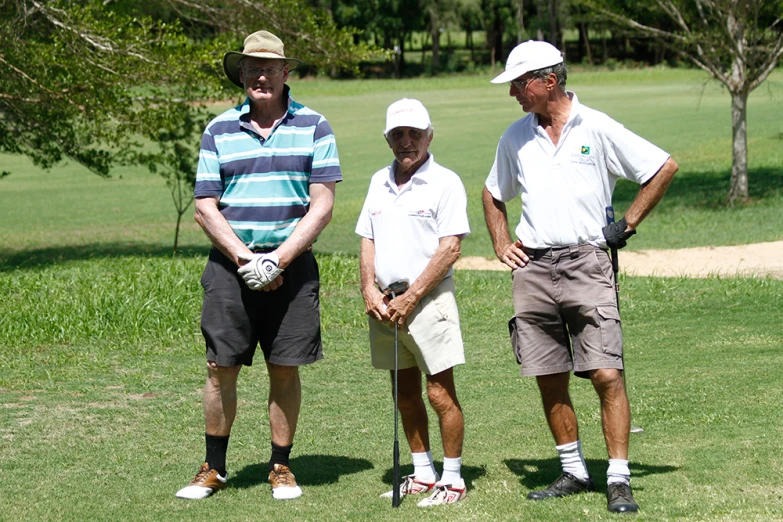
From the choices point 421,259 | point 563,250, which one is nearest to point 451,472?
point 421,259

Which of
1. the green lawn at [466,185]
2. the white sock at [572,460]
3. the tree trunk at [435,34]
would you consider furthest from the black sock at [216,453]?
the tree trunk at [435,34]

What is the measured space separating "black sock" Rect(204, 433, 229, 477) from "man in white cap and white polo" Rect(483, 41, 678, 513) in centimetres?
150

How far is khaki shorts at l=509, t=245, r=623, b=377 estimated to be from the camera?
4.90 metres

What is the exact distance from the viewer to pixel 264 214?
17.0 feet

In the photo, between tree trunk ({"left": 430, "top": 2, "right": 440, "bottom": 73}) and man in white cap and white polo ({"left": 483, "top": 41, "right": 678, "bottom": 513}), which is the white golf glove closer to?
man in white cap and white polo ({"left": 483, "top": 41, "right": 678, "bottom": 513})

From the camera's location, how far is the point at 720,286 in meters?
10.9

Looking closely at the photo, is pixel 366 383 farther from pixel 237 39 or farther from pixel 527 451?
pixel 237 39

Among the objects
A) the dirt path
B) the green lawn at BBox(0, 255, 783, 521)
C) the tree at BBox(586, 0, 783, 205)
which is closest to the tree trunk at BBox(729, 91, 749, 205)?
the tree at BBox(586, 0, 783, 205)

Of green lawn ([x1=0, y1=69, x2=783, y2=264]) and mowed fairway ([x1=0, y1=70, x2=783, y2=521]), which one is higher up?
mowed fairway ([x1=0, y1=70, x2=783, y2=521])

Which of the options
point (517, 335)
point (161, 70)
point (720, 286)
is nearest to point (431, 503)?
point (517, 335)

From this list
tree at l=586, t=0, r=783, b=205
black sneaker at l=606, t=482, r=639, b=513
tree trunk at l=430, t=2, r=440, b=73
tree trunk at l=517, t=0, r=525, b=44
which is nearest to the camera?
black sneaker at l=606, t=482, r=639, b=513

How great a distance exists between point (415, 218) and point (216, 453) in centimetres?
152

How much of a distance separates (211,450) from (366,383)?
2.61 metres

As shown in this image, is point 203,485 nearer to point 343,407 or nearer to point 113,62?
point 343,407
